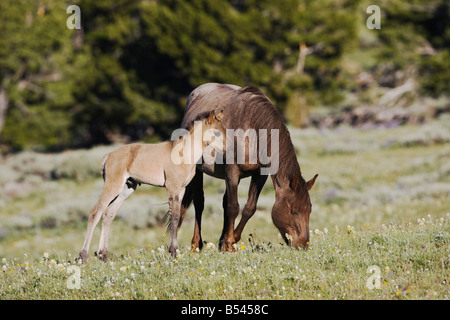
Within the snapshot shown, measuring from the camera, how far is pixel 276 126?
344 inches

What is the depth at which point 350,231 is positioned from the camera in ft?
30.6

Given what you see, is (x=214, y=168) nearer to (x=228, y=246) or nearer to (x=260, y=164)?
(x=260, y=164)

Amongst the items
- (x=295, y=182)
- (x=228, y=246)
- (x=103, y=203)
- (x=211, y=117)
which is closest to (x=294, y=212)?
(x=295, y=182)

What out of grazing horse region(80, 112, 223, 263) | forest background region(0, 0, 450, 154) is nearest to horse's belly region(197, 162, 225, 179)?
grazing horse region(80, 112, 223, 263)

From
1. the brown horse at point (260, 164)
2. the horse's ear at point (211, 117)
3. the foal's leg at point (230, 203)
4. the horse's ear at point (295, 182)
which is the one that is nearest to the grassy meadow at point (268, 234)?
the foal's leg at point (230, 203)

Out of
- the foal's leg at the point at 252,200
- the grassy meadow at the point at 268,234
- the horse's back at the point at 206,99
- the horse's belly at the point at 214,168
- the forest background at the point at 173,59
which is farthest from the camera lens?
the forest background at the point at 173,59

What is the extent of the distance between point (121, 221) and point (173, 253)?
12.1 metres

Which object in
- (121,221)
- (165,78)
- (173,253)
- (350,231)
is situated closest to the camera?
(173,253)

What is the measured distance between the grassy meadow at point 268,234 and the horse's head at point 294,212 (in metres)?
0.24

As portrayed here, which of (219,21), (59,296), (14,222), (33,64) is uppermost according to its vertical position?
(219,21)

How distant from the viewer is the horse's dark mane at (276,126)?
8609mm

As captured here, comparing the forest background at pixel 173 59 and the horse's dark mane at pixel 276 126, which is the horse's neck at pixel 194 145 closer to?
the horse's dark mane at pixel 276 126

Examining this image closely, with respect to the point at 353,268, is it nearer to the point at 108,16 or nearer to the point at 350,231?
the point at 350,231
